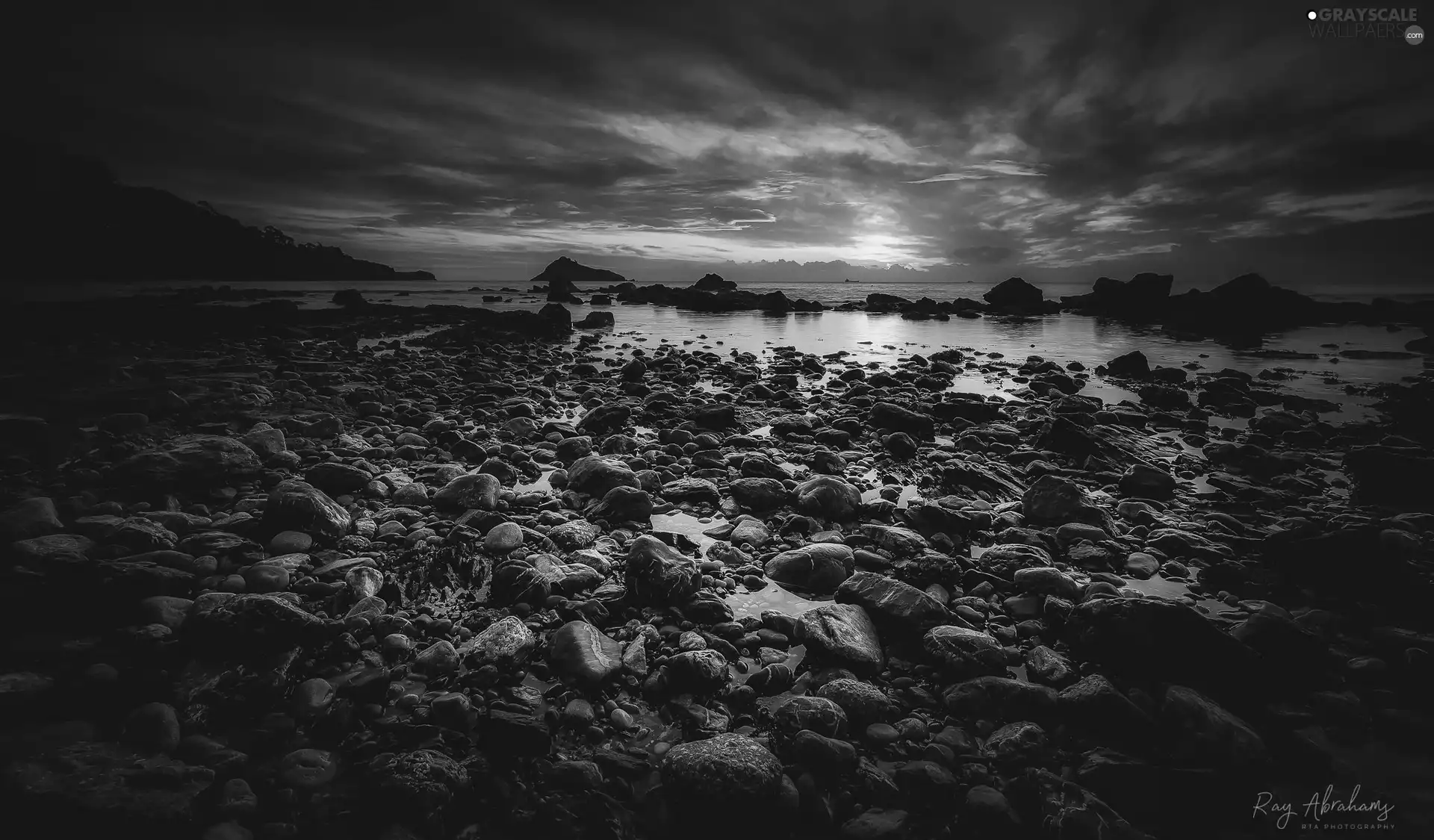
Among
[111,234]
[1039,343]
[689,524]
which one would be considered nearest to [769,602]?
[689,524]

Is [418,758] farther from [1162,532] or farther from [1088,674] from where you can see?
[1162,532]

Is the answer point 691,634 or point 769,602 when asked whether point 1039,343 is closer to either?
point 769,602

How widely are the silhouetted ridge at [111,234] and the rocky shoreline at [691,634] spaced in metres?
56.2

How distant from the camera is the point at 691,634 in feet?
10.8

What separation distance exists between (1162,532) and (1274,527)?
1462mm

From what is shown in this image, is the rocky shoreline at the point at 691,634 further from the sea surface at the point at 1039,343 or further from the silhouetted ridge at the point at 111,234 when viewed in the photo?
the silhouetted ridge at the point at 111,234

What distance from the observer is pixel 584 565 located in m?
4.00

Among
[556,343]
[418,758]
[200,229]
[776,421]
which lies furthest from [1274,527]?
[200,229]

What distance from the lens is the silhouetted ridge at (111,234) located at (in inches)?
1564

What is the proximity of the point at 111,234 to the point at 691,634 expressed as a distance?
83195 millimetres

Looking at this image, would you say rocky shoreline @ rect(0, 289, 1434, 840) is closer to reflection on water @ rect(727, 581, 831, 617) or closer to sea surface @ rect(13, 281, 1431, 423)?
reflection on water @ rect(727, 581, 831, 617)

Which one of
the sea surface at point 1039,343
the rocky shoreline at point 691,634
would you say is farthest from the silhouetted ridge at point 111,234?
the rocky shoreline at point 691,634

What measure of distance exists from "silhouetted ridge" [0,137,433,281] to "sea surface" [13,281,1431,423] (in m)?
8.86

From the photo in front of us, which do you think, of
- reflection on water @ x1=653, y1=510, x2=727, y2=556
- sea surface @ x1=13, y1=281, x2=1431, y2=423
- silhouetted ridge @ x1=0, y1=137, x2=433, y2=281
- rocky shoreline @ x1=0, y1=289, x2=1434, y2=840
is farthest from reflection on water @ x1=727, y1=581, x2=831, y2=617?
silhouetted ridge @ x1=0, y1=137, x2=433, y2=281
